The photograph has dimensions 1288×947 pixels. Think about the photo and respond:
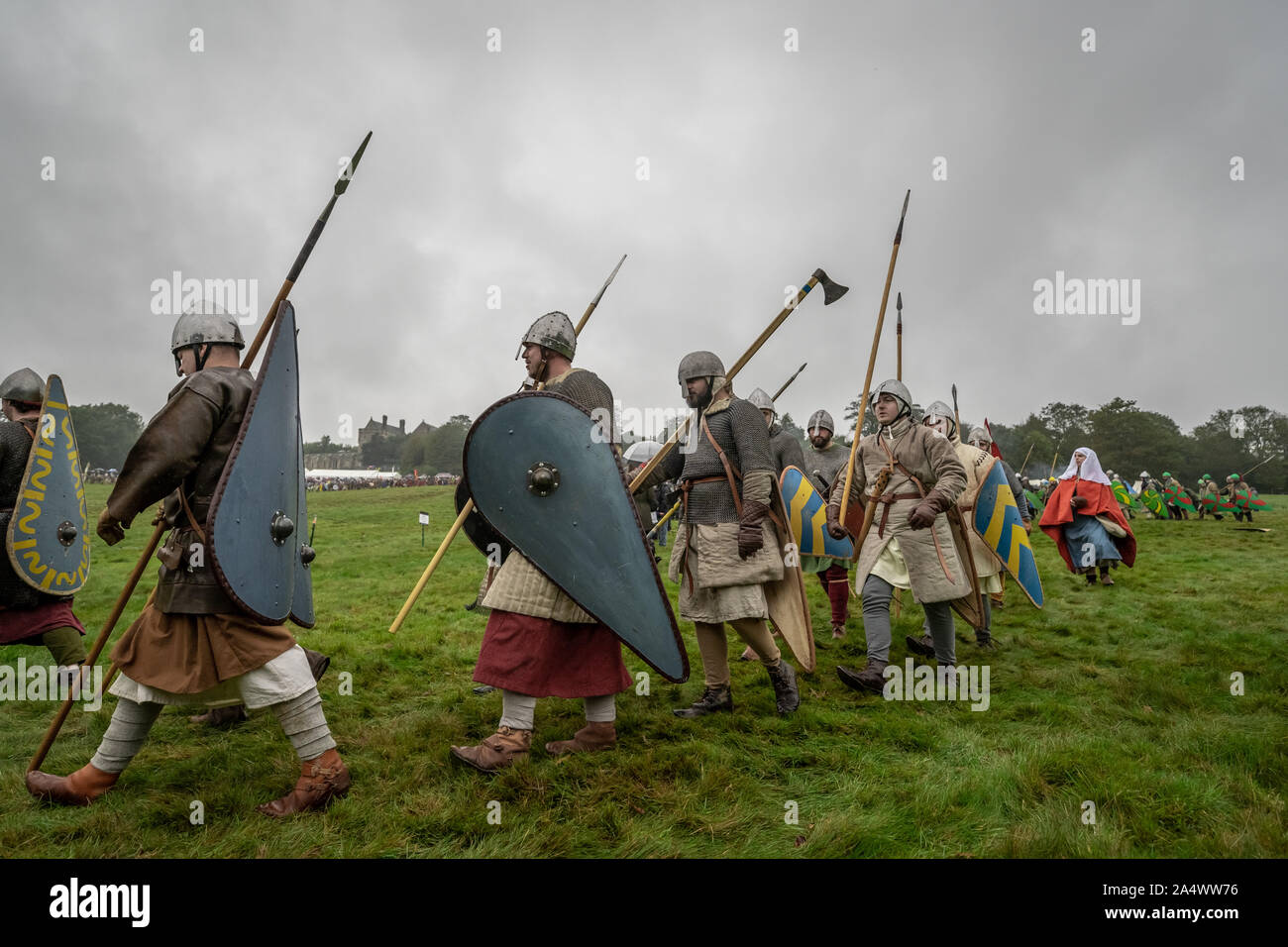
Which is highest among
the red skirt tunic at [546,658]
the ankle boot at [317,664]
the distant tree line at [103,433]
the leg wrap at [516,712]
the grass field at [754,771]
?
the distant tree line at [103,433]

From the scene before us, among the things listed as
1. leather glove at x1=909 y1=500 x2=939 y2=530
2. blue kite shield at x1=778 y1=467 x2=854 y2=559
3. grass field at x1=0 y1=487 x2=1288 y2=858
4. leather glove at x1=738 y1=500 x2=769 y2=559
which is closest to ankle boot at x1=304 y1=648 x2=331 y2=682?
grass field at x1=0 y1=487 x2=1288 y2=858

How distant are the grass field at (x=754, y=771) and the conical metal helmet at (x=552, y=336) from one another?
1776 millimetres

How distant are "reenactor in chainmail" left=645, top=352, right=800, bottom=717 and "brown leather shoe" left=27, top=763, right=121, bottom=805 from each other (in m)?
2.34

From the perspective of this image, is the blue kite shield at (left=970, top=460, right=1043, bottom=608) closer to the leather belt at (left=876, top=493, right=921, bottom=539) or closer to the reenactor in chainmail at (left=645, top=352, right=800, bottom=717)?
the leather belt at (left=876, top=493, right=921, bottom=539)

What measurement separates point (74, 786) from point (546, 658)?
170 centimetres

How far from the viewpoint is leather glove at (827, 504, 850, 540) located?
4184 millimetres

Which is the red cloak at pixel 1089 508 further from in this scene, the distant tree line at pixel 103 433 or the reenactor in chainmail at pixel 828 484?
the distant tree line at pixel 103 433

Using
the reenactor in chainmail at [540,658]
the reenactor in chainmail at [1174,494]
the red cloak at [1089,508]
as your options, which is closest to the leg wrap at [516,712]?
the reenactor in chainmail at [540,658]

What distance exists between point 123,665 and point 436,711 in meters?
1.48

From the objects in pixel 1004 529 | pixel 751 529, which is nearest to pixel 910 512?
pixel 751 529

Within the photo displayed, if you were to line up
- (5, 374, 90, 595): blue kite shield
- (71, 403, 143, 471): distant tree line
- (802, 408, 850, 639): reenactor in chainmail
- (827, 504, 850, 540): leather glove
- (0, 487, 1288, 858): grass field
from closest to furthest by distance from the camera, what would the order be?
(0, 487, 1288, 858): grass field < (5, 374, 90, 595): blue kite shield < (827, 504, 850, 540): leather glove < (802, 408, 850, 639): reenactor in chainmail < (71, 403, 143, 471): distant tree line

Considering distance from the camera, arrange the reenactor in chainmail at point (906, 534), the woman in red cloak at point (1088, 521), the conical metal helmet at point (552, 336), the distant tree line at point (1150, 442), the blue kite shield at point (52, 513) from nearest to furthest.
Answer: the conical metal helmet at point (552, 336), the blue kite shield at point (52, 513), the reenactor in chainmail at point (906, 534), the woman in red cloak at point (1088, 521), the distant tree line at point (1150, 442)

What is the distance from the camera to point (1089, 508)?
7.67 metres

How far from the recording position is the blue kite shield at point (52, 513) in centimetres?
343
